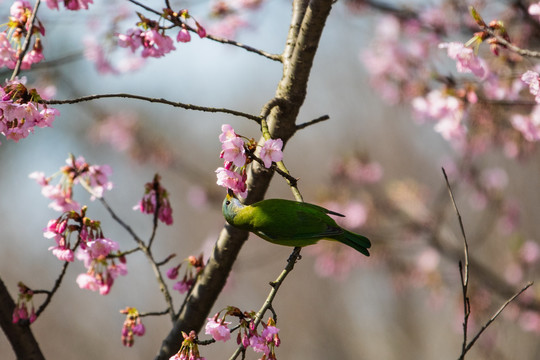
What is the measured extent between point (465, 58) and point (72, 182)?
1759 mm

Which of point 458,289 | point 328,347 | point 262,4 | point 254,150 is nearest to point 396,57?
point 262,4

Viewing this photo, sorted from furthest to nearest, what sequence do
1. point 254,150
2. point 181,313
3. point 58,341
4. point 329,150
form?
point 329,150
point 58,341
point 181,313
point 254,150

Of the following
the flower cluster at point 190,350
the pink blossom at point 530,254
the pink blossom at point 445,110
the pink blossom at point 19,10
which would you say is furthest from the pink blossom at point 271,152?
the pink blossom at point 530,254

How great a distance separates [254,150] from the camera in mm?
1614

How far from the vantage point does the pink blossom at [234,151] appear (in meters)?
1.54

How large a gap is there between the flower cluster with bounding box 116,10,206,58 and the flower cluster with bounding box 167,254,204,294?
0.87 metres

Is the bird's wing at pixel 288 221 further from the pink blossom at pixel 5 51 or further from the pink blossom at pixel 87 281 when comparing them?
the pink blossom at pixel 5 51

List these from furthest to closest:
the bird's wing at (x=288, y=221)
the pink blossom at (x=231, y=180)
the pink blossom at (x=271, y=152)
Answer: the bird's wing at (x=288, y=221) → the pink blossom at (x=231, y=180) → the pink blossom at (x=271, y=152)

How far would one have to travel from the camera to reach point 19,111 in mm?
1537

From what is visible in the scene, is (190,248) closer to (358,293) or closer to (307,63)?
(358,293)

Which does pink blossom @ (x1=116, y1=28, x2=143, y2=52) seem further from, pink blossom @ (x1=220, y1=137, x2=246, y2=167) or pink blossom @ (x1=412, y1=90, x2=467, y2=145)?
pink blossom @ (x1=412, y1=90, x2=467, y2=145)

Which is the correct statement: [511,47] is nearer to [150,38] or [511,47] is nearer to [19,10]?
[150,38]

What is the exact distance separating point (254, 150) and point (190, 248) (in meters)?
13.1

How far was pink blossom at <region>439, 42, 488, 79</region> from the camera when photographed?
2.24 m
